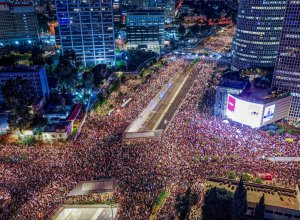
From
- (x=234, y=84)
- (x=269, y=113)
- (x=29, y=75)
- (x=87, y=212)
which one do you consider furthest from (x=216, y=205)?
(x=29, y=75)

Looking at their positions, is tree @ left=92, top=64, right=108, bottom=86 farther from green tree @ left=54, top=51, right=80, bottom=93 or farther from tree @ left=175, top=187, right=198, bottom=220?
tree @ left=175, top=187, right=198, bottom=220

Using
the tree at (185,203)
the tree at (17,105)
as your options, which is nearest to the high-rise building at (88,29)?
the tree at (17,105)

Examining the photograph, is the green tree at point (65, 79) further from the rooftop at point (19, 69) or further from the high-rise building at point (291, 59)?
the high-rise building at point (291, 59)

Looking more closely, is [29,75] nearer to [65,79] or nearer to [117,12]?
[65,79]

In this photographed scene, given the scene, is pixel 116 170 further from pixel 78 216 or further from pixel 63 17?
pixel 63 17

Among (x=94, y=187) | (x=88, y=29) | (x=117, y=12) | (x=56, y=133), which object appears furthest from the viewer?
(x=117, y=12)

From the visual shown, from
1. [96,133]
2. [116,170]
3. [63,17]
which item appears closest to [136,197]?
[116,170]
